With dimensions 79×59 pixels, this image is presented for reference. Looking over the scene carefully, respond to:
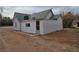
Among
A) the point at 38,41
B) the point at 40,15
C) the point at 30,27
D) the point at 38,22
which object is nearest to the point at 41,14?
the point at 40,15

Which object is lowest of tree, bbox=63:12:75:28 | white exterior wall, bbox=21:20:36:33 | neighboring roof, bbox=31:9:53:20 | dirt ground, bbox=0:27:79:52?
dirt ground, bbox=0:27:79:52

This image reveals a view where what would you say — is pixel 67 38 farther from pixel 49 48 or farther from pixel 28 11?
pixel 28 11

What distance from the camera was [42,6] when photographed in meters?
2.18

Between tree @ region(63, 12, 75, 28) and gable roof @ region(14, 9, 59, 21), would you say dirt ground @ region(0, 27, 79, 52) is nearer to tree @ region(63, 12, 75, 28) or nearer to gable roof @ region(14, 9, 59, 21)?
tree @ region(63, 12, 75, 28)

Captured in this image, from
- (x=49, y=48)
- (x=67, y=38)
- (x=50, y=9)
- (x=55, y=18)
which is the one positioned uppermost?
(x=50, y=9)

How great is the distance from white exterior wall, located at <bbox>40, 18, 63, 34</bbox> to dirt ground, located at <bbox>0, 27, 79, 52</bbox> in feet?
0.20

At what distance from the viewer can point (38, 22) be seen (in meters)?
2.20

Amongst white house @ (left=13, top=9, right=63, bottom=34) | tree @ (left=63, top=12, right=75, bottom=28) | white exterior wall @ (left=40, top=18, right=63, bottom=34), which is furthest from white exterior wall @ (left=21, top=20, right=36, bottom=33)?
tree @ (left=63, top=12, right=75, bottom=28)

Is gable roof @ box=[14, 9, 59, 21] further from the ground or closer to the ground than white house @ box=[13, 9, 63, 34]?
further from the ground

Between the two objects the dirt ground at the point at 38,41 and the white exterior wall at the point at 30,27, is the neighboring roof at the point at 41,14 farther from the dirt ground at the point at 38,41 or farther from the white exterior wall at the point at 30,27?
the dirt ground at the point at 38,41

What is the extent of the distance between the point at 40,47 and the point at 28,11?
0.57 meters

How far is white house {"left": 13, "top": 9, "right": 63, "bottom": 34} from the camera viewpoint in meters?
2.18

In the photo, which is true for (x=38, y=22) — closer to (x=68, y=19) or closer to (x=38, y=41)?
(x=38, y=41)
